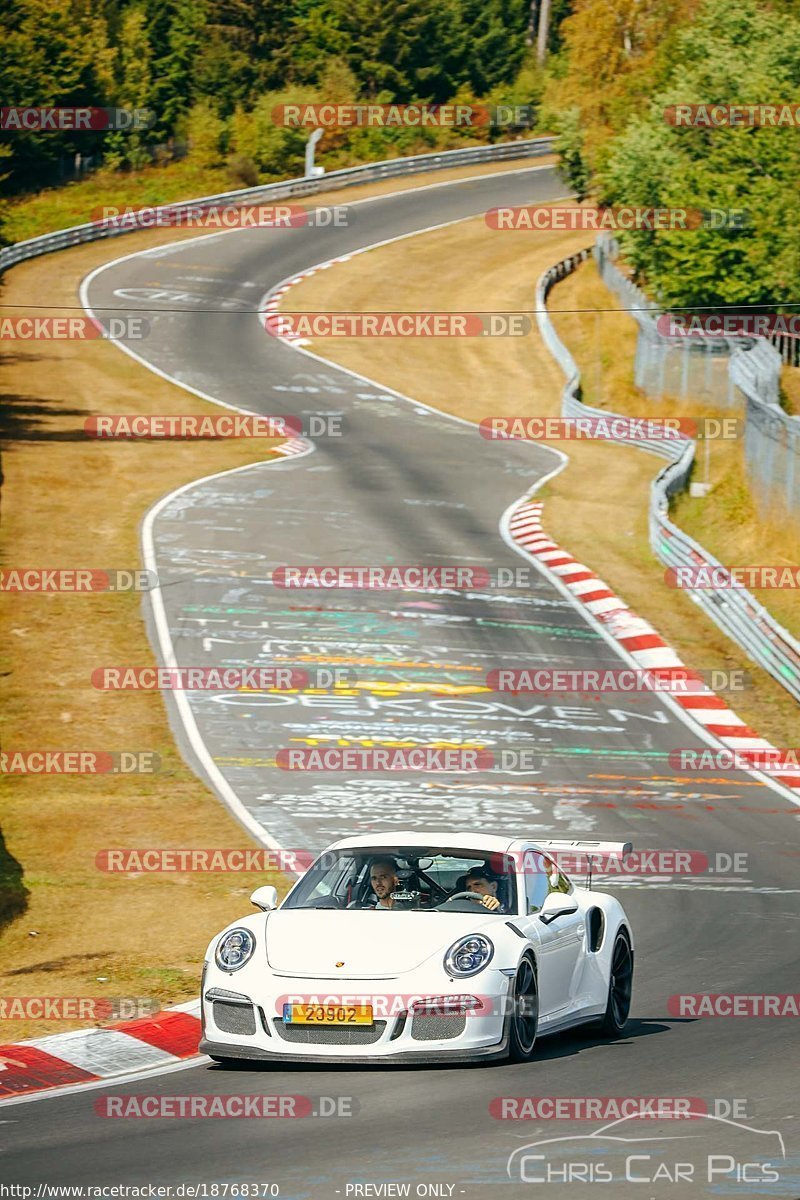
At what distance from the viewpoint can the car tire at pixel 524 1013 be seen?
1020 centimetres

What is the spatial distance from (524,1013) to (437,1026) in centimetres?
67

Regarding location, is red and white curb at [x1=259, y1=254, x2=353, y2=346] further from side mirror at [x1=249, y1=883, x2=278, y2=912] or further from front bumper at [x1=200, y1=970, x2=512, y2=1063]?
front bumper at [x1=200, y1=970, x2=512, y2=1063]

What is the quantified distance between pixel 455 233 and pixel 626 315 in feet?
61.1

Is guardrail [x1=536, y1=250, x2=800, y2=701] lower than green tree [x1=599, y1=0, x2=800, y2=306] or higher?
lower

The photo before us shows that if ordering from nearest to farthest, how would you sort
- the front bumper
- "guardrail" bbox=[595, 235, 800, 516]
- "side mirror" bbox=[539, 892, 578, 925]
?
the front bumper, "side mirror" bbox=[539, 892, 578, 925], "guardrail" bbox=[595, 235, 800, 516]

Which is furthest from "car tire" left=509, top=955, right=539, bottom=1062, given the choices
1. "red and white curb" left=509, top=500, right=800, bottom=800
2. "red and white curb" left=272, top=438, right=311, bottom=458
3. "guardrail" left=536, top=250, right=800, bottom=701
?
"red and white curb" left=272, top=438, right=311, bottom=458

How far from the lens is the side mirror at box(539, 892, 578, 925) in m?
10.9

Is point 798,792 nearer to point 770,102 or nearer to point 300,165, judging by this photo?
point 770,102

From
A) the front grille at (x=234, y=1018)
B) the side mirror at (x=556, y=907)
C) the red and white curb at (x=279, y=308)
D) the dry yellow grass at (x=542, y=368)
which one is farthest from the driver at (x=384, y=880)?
the red and white curb at (x=279, y=308)

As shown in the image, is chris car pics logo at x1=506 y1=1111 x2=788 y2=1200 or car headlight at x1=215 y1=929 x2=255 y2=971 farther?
car headlight at x1=215 y1=929 x2=255 y2=971

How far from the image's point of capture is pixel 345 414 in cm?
4909

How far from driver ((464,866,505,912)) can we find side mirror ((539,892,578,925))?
0.83 feet

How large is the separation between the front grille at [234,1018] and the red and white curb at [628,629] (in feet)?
43.9

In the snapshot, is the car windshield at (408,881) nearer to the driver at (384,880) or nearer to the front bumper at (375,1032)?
the driver at (384,880)
